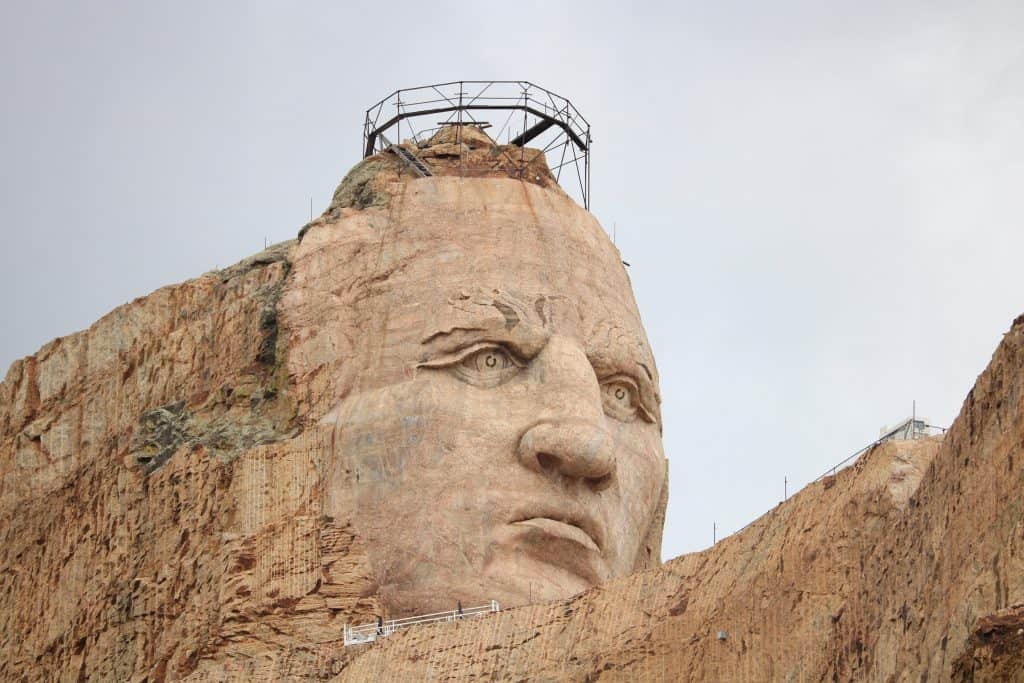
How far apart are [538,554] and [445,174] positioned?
5.64m

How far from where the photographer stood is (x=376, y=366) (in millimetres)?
29844

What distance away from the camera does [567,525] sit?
28969 mm

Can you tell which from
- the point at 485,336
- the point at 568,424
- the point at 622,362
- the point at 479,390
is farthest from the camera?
the point at 622,362

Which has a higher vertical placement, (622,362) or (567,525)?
(622,362)

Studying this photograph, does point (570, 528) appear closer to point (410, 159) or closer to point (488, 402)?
point (488, 402)

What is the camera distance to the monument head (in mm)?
28688

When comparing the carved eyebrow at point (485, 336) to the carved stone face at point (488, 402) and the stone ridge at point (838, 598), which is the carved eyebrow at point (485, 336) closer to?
the carved stone face at point (488, 402)

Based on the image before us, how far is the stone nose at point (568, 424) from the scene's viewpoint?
28.9 meters

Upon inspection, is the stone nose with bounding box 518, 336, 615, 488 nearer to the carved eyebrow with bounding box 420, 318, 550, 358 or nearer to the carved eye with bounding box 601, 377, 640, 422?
the carved eyebrow with bounding box 420, 318, 550, 358

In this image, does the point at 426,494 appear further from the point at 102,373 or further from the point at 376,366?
the point at 102,373

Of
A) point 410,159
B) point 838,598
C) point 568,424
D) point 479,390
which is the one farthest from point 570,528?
point 838,598

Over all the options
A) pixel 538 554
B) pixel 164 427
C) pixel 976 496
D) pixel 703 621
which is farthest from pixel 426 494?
pixel 976 496

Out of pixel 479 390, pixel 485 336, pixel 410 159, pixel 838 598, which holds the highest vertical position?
pixel 410 159

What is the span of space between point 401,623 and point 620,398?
13.5 ft
